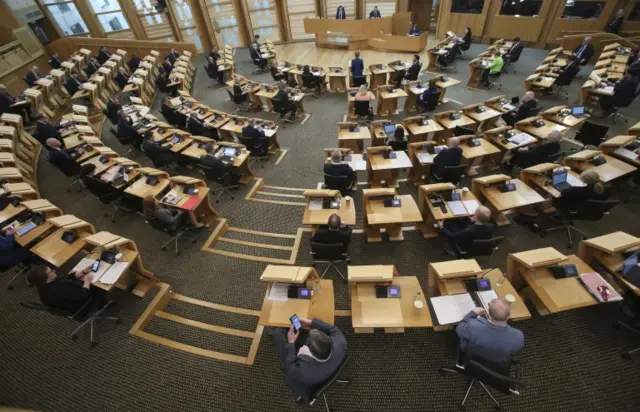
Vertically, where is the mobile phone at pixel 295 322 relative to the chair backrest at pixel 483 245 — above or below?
above

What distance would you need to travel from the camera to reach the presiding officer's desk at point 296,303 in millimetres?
3770

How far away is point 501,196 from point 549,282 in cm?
190

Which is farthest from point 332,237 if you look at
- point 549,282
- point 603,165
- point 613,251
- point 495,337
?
point 603,165

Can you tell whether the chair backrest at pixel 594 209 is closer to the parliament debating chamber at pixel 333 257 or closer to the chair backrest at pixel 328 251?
the parliament debating chamber at pixel 333 257

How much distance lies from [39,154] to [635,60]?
20.0 metres

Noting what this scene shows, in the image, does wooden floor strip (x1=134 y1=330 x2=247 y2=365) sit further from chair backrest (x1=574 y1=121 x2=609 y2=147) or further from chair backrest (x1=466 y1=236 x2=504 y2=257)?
chair backrest (x1=574 y1=121 x2=609 y2=147)

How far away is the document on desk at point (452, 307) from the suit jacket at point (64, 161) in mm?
8351

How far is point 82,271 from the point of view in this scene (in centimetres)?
448

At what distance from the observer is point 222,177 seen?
664 centimetres

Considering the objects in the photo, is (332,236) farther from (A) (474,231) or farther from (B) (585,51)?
(B) (585,51)

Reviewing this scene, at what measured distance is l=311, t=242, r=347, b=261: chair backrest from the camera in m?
4.42

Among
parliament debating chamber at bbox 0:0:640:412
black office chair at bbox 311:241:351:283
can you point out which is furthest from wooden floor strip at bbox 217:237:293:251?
black office chair at bbox 311:241:351:283

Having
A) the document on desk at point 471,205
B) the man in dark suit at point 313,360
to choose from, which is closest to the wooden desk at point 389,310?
the man in dark suit at point 313,360

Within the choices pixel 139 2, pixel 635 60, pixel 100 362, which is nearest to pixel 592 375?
pixel 100 362
